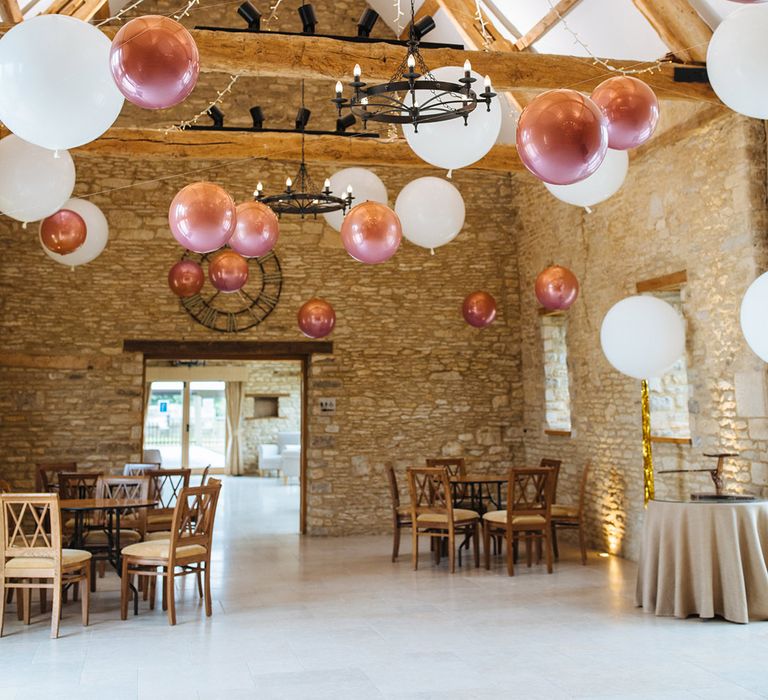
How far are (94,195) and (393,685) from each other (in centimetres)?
730

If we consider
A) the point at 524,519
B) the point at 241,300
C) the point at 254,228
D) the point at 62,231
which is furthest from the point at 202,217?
the point at 241,300

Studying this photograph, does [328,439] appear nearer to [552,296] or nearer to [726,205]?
[552,296]

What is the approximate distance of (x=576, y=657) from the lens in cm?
434

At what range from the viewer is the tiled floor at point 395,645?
152 inches

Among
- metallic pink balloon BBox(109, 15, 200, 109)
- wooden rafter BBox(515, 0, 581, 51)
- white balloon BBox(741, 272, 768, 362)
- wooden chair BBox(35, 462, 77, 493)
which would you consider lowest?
wooden chair BBox(35, 462, 77, 493)

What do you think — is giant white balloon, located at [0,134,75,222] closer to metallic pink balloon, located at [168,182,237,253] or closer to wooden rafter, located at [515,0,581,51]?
metallic pink balloon, located at [168,182,237,253]

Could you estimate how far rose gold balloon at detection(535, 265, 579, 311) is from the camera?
22.7 feet

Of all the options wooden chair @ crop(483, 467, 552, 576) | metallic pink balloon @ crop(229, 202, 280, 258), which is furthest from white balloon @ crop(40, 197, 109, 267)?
wooden chair @ crop(483, 467, 552, 576)

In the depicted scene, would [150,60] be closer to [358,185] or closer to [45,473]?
[358,185]

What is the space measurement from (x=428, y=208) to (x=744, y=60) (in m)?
2.45

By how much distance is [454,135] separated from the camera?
4258 mm

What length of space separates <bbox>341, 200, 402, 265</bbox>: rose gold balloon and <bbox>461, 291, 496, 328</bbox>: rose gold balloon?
10.8ft

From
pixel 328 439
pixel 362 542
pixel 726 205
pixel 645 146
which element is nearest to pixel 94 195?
pixel 328 439

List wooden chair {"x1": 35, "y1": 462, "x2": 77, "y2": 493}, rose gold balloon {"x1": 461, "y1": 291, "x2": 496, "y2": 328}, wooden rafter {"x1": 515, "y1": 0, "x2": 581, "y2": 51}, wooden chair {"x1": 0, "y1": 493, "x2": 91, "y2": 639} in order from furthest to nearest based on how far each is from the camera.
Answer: rose gold balloon {"x1": 461, "y1": 291, "x2": 496, "y2": 328} < wooden chair {"x1": 35, "y1": 462, "x2": 77, "y2": 493} < wooden rafter {"x1": 515, "y1": 0, "x2": 581, "y2": 51} < wooden chair {"x1": 0, "y1": 493, "x2": 91, "y2": 639}
